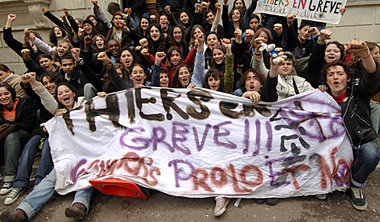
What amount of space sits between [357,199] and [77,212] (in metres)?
2.69

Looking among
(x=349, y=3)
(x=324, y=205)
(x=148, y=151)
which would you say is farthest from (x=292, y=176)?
(x=349, y=3)

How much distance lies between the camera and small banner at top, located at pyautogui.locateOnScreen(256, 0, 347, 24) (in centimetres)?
448

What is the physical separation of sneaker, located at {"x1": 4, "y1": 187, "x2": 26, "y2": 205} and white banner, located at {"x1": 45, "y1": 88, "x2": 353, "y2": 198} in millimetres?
562

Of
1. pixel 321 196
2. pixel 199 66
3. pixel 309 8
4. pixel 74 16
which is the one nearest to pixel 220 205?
pixel 321 196

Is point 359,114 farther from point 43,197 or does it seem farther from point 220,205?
point 43,197

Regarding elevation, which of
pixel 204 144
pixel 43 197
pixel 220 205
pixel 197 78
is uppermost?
pixel 197 78

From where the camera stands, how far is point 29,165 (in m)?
3.05

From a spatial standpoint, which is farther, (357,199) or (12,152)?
(12,152)

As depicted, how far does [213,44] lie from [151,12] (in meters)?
3.30

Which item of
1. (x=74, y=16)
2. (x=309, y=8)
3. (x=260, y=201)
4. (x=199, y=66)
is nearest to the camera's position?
(x=260, y=201)

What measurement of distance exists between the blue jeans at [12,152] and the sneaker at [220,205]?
2.45 meters

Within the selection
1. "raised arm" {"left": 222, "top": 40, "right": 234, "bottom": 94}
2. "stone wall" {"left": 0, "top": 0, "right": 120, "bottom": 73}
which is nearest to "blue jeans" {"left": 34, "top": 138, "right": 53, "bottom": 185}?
"raised arm" {"left": 222, "top": 40, "right": 234, "bottom": 94}

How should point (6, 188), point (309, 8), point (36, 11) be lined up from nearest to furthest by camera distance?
point (6, 188) → point (309, 8) → point (36, 11)

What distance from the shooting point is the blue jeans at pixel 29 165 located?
2935mm
